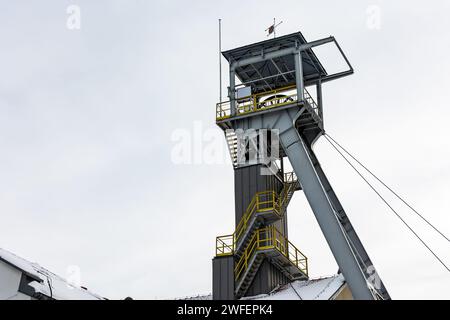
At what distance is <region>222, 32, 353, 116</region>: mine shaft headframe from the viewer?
36625mm

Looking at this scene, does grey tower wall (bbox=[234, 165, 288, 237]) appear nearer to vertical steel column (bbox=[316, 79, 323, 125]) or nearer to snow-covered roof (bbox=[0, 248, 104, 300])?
vertical steel column (bbox=[316, 79, 323, 125])

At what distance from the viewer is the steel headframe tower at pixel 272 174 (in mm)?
34625

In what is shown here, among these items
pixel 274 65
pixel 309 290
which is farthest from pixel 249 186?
pixel 274 65

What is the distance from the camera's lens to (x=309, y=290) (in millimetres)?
33781

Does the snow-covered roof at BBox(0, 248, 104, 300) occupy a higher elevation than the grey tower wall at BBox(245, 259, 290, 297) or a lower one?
lower

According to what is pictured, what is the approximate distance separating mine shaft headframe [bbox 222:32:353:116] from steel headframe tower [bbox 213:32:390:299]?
6cm

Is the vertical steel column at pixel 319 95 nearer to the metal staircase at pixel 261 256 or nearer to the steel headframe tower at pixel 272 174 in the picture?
the steel headframe tower at pixel 272 174

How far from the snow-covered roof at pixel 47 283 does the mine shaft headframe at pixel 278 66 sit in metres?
14.0

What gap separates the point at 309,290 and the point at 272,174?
26.6 feet

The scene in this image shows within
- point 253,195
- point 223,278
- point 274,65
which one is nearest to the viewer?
point 223,278

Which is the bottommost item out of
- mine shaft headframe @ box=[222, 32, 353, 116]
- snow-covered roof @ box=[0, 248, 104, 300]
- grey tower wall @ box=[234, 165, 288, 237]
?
snow-covered roof @ box=[0, 248, 104, 300]

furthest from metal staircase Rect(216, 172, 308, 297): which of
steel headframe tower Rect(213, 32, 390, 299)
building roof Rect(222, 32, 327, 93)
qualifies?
building roof Rect(222, 32, 327, 93)

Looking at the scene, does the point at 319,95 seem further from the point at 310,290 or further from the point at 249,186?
the point at 310,290
